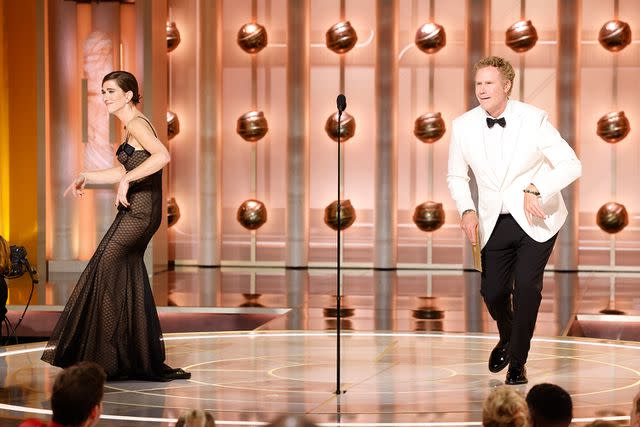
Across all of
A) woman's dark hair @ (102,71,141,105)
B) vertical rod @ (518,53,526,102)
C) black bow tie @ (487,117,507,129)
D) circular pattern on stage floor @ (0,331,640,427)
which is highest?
vertical rod @ (518,53,526,102)

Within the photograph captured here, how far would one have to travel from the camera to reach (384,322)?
26.7ft

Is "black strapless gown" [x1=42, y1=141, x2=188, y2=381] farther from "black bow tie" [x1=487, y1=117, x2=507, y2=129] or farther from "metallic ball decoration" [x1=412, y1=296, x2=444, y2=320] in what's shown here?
"metallic ball decoration" [x1=412, y1=296, x2=444, y2=320]

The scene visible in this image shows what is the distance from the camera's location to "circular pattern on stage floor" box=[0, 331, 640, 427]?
4758 mm

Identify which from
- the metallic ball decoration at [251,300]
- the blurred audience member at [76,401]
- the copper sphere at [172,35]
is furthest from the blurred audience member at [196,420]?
the copper sphere at [172,35]

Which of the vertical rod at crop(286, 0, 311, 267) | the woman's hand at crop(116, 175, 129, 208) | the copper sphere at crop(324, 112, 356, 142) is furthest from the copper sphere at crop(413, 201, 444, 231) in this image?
the woman's hand at crop(116, 175, 129, 208)

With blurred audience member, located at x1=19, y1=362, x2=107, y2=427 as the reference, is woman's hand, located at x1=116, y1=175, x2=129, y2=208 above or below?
above

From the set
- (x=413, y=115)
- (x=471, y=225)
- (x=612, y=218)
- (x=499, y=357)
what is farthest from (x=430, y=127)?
(x=471, y=225)

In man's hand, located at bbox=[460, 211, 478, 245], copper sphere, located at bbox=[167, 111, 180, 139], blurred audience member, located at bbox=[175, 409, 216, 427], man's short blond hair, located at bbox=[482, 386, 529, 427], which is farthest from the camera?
copper sphere, located at bbox=[167, 111, 180, 139]

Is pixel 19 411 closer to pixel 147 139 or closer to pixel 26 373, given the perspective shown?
pixel 26 373

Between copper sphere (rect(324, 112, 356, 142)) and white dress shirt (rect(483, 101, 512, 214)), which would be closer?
white dress shirt (rect(483, 101, 512, 214))

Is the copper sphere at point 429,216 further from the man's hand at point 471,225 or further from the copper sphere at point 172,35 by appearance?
the man's hand at point 471,225

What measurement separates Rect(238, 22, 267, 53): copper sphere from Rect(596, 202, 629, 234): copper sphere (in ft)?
13.0

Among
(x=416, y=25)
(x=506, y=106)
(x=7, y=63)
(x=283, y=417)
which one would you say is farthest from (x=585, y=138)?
(x=283, y=417)

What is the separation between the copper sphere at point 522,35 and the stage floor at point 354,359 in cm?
287
